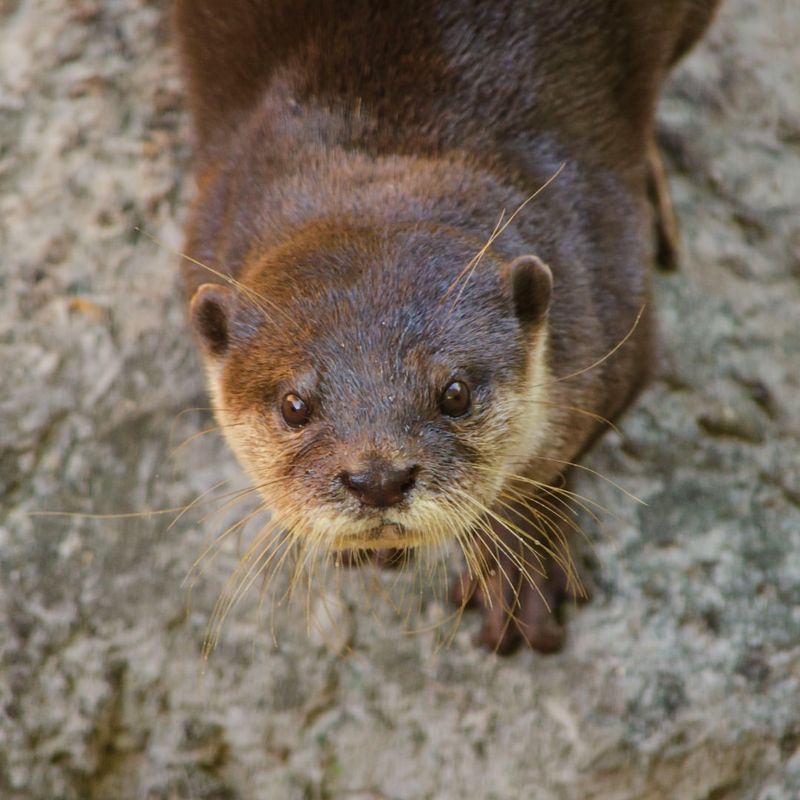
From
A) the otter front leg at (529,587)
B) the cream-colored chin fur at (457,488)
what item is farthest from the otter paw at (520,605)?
the cream-colored chin fur at (457,488)

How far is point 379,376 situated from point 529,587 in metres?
0.90

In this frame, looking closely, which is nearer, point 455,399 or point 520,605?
point 455,399

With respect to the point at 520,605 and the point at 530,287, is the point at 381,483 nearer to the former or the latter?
the point at 530,287

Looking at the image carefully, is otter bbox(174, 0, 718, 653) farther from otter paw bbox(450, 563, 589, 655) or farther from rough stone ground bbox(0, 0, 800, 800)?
rough stone ground bbox(0, 0, 800, 800)

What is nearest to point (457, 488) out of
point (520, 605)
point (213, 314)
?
point (213, 314)

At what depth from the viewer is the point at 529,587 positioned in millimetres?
3066

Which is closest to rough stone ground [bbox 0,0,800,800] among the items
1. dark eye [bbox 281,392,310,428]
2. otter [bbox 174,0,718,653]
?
otter [bbox 174,0,718,653]

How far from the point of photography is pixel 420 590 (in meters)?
3.06

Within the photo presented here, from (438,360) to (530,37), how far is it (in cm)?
101

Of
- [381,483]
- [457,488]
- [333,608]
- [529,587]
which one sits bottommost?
[333,608]

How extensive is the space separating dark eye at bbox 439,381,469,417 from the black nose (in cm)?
16

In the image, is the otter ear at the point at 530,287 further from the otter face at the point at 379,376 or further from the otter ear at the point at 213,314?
the otter ear at the point at 213,314

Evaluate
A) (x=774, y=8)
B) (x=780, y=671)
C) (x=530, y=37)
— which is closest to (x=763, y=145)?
(x=774, y=8)

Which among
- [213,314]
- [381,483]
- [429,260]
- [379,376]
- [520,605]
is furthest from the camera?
[520,605]
